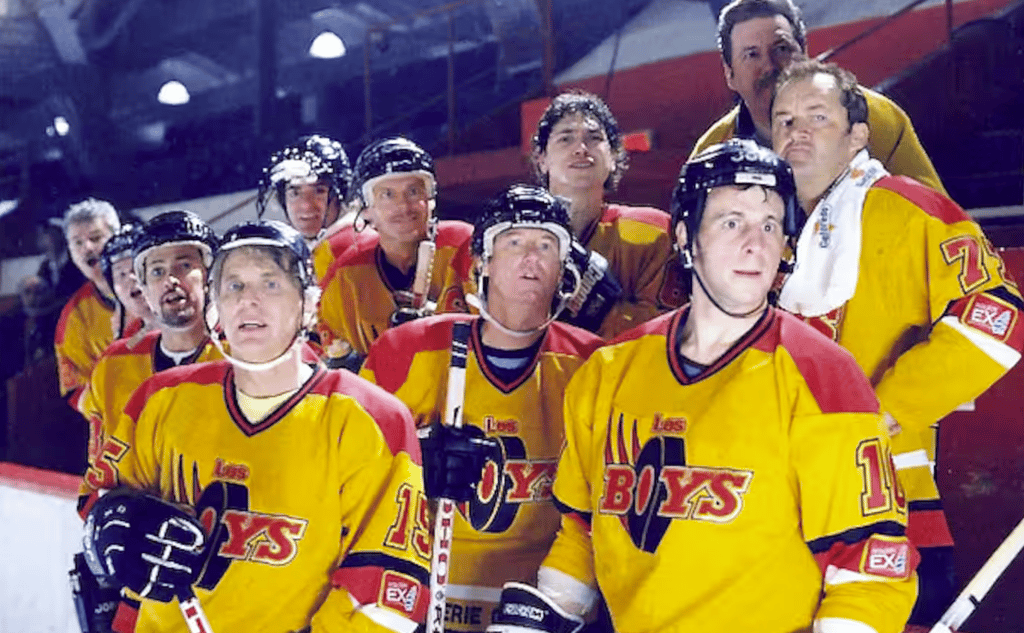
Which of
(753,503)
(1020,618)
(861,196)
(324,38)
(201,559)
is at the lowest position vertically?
(1020,618)

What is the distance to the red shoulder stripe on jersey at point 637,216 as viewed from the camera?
2367 millimetres

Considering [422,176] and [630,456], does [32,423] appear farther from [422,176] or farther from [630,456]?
[630,456]

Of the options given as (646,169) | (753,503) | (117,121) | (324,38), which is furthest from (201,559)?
(117,121)

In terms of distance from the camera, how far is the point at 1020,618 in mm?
2500

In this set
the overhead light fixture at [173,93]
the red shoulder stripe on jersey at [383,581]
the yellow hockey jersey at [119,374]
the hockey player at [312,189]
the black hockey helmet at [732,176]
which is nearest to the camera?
the black hockey helmet at [732,176]

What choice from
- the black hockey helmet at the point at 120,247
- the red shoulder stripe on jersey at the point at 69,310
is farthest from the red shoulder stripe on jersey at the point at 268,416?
the red shoulder stripe on jersey at the point at 69,310

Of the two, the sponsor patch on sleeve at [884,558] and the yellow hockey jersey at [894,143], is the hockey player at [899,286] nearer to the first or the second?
the yellow hockey jersey at [894,143]

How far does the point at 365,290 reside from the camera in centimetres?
267

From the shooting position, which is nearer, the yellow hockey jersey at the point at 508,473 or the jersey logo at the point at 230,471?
the jersey logo at the point at 230,471

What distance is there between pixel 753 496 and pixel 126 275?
1921mm

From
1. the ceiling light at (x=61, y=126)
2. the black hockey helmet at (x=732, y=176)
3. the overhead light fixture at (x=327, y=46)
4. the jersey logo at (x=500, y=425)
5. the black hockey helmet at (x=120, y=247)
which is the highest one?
the overhead light fixture at (x=327, y=46)

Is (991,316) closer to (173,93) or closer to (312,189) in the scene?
(312,189)

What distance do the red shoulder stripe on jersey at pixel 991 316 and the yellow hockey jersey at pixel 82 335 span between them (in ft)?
9.00

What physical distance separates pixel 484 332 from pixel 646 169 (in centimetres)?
213
